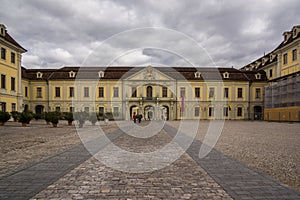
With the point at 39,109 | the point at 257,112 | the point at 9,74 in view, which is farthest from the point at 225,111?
the point at 9,74

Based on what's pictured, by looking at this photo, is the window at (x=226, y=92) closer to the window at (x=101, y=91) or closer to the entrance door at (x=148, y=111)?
the entrance door at (x=148, y=111)

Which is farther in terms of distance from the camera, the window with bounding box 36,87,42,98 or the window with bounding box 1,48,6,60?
the window with bounding box 36,87,42,98

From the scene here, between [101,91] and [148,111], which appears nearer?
[101,91]

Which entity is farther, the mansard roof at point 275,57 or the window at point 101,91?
the window at point 101,91

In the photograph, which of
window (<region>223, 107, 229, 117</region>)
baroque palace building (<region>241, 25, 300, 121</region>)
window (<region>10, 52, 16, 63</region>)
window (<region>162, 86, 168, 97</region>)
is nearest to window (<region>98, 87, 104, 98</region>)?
window (<region>162, 86, 168, 97</region>)

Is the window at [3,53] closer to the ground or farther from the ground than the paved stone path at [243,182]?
farther from the ground

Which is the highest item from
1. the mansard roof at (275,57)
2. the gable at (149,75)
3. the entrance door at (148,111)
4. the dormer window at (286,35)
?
the dormer window at (286,35)

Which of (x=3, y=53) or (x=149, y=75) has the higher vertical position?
(x=3, y=53)

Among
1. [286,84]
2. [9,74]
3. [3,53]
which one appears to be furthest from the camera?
A: [286,84]

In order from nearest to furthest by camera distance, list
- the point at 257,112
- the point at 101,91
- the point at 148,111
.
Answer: the point at 101,91 < the point at 257,112 < the point at 148,111

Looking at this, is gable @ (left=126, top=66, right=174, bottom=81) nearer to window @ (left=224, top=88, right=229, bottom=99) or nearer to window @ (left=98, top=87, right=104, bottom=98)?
window @ (left=98, top=87, right=104, bottom=98)

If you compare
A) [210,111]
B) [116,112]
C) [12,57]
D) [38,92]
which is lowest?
[116,112]

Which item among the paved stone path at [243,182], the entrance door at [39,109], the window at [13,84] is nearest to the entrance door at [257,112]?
the entrance door at [39,109]

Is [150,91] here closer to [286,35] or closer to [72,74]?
[72,74]
